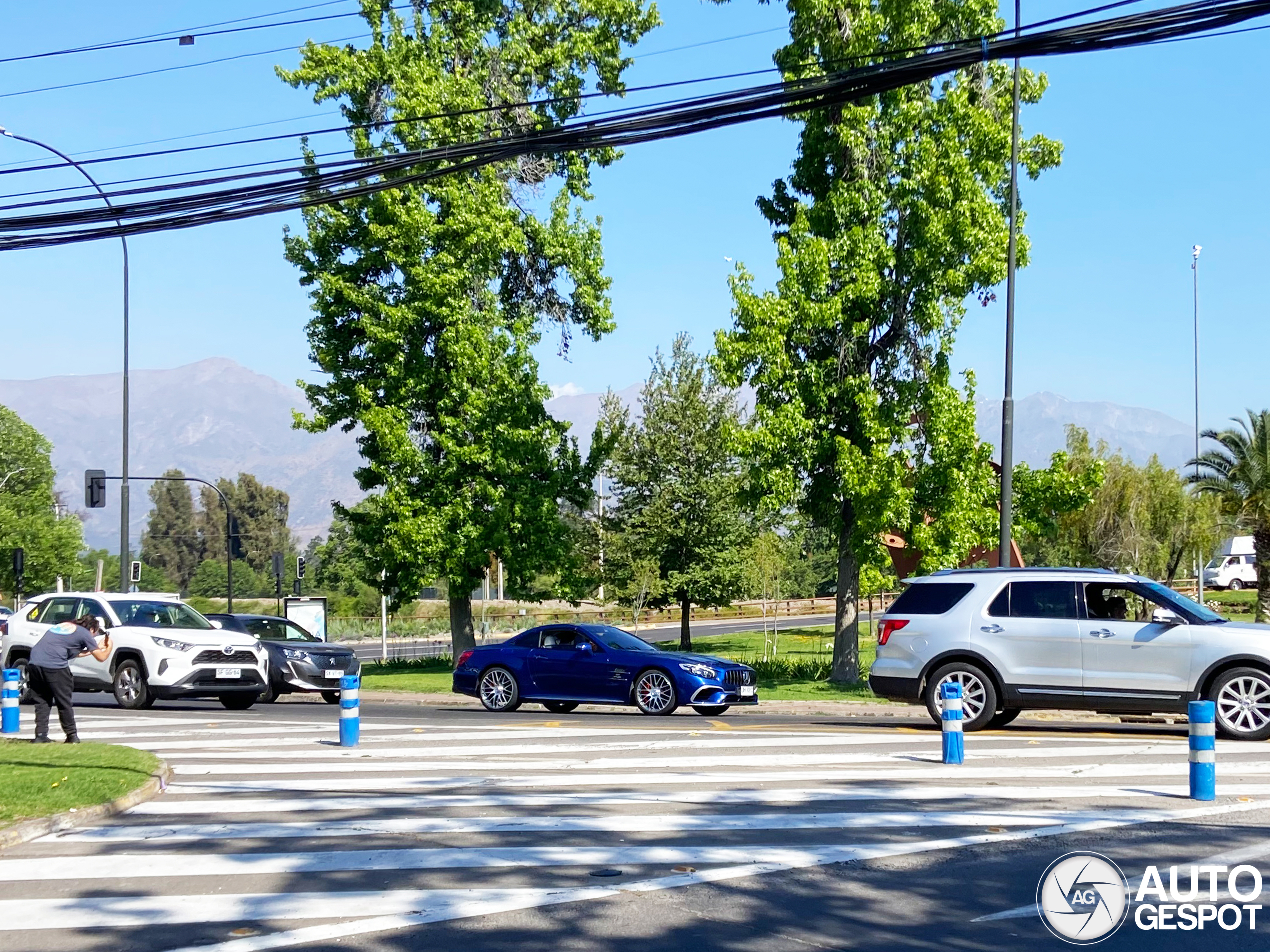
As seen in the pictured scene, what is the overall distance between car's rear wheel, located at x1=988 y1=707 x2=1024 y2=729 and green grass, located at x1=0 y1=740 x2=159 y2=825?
9533 millimetres

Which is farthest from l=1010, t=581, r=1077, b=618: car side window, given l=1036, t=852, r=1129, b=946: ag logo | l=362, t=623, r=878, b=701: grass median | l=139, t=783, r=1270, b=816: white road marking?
l=1036, t=852, r=1129, b=946: ag logo

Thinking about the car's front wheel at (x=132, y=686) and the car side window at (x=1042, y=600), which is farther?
the car's front wheel at (x=132, y=686)

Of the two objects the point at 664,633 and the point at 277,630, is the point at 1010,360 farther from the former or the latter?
the point at 664,633

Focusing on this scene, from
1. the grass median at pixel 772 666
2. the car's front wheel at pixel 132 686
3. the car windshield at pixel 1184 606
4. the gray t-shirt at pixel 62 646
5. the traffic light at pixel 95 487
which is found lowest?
the grass median at pixel 772 666

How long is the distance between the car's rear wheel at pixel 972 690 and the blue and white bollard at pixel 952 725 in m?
2.98

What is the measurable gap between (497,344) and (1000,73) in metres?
13.4

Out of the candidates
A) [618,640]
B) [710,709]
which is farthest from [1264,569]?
[618,640]

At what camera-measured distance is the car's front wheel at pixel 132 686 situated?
2195 centimetres

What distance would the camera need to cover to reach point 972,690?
15.9m

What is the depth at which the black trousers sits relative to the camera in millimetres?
14852

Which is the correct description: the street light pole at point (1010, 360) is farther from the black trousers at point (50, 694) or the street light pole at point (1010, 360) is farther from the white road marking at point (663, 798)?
the black trousers at point (50, 694)

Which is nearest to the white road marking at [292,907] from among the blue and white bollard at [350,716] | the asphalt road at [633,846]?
the asphalt road at [633,846]

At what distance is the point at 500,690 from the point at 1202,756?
492 inches

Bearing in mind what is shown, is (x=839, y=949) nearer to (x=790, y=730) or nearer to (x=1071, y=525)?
(x=790, y=730)
